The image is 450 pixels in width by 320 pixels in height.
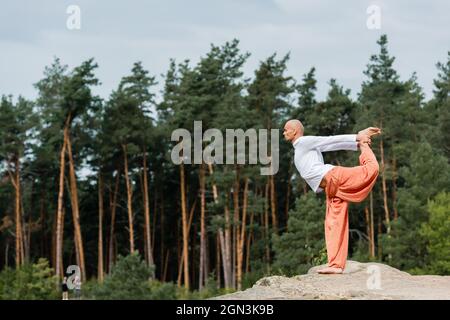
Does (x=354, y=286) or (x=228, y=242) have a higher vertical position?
(x=354, y=286)

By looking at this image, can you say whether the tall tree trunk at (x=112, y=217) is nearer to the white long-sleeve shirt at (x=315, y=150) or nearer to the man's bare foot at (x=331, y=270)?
the white long-sleeve shirt at (x=315, y=150)

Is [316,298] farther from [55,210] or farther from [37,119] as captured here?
[55,210]

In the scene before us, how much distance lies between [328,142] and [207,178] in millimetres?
25431

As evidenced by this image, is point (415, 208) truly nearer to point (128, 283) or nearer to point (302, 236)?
point (302, 236)

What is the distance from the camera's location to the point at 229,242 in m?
36.0

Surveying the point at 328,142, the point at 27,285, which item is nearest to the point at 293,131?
the point at 328,142

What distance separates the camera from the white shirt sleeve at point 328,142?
9.23 metres

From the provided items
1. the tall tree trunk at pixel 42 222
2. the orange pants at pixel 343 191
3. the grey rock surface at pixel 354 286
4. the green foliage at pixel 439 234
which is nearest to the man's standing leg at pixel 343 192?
the orange pants at pixel 343 191

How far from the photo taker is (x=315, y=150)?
9367 mm

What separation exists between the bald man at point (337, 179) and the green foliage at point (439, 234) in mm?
18137

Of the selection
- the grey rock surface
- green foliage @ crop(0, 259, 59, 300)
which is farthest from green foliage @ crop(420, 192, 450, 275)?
the grey rock surface

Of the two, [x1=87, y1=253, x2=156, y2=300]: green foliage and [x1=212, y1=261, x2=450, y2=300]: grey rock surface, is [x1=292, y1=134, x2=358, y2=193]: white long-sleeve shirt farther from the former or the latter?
[x1=87, y1=253, x2=156, y2=300]: green foliage
